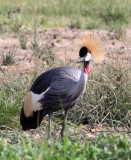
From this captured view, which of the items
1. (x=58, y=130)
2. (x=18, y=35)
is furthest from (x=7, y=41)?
(x=58, y=130)

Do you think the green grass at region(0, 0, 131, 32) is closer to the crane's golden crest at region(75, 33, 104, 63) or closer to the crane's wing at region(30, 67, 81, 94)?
the crane's golden crest at region(75, 33, 104, 63)

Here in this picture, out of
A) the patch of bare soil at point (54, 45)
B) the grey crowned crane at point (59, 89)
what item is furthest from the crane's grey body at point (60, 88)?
the patch of bare soil at point (54, 45)

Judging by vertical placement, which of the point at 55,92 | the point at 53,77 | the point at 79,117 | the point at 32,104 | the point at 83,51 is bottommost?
the point at 79,117

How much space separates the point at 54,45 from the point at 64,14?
8.33 ft

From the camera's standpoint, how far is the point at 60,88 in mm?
4492

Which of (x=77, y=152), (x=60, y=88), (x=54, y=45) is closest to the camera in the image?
(x=77, y=152)

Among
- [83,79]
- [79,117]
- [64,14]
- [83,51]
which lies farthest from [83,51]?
[64,14]

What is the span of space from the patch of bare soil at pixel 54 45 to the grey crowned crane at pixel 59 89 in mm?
1891

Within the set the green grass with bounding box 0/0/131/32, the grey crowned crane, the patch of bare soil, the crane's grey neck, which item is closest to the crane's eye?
the grey crowned crane

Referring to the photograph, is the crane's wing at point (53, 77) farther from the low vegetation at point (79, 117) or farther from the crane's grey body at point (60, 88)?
the low vegetation at point (79, 117)

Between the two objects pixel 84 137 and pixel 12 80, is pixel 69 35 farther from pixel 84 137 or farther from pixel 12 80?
pixel 84 137

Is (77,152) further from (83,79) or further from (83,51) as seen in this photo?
(83,51)

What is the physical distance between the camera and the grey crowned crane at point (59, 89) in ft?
14.6

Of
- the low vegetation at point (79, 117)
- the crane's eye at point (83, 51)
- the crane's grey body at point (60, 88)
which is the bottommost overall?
the low vegetation at point (79, 117)
